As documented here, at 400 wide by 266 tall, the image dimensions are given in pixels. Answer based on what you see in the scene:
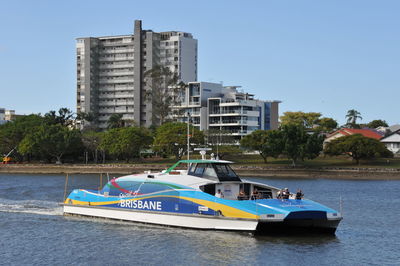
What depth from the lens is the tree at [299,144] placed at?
313 feet

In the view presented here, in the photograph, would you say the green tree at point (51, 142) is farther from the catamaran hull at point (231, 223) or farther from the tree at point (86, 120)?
the catamaran hull at point (231, 223)

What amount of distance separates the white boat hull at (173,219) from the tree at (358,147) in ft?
214

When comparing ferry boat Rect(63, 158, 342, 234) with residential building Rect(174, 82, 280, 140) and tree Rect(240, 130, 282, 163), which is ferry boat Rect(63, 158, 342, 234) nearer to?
tree Rect(240, 130, 282, 163)

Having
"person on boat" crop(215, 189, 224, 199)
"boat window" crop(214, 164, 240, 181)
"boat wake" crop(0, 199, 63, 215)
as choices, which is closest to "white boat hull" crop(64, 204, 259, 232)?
"person on boat" crop(215, 189, 224, 199)

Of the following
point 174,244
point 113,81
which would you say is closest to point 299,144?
point 174,244

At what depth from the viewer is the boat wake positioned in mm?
44531

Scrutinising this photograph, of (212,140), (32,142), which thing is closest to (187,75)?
(212,140)

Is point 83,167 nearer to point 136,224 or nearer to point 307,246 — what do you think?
point 136,224

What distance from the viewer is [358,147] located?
9738 centimetres

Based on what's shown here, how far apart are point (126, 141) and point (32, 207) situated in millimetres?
63673

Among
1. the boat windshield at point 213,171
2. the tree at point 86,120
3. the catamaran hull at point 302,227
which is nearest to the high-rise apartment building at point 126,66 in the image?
the tree at point 86,120

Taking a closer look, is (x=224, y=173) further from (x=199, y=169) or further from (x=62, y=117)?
(x=62, y=117)

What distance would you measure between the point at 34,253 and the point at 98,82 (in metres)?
149

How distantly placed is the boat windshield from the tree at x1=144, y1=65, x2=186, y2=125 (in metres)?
108
